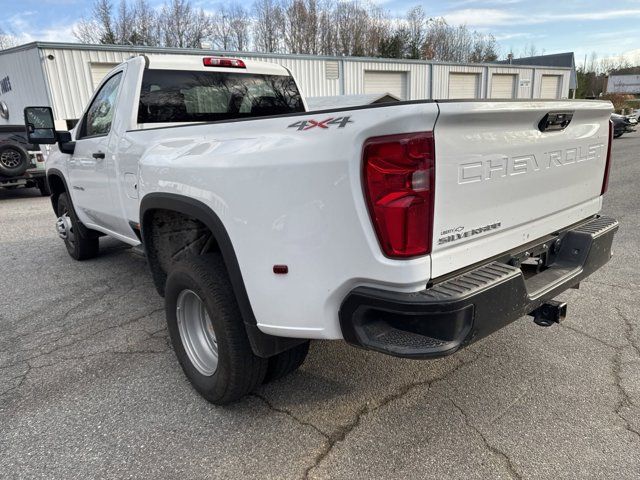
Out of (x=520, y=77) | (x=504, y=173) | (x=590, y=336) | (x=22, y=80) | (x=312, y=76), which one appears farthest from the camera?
(x=520, y=77)

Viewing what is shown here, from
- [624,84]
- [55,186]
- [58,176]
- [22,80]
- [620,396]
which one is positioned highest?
[22,80]

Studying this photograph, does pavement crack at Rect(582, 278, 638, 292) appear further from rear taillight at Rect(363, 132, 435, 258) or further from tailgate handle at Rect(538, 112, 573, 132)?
rear taillight at Rect(363, 132, 435, 258)

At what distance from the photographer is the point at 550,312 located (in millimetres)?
2504

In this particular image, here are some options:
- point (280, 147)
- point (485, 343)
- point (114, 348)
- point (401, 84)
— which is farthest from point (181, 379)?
point (401, 84)

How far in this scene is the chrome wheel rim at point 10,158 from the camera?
10799 mm

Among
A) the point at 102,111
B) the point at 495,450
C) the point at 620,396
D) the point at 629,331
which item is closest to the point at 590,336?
the point at 629,331

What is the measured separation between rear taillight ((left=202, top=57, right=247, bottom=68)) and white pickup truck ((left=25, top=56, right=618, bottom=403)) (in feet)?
3.92

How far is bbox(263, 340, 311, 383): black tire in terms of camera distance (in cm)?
268

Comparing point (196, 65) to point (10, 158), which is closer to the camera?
point (196, 65)

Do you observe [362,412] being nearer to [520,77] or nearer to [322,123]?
[322,123]

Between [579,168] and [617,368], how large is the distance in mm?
1311

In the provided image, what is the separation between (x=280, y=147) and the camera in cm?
205

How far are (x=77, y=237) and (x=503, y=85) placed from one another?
31.1 meters

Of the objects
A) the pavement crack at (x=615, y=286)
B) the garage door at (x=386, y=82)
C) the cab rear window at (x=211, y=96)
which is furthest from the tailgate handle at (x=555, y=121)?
the garage door at (x=386, y=82)
